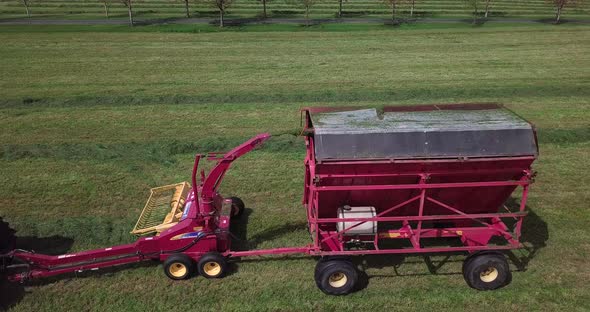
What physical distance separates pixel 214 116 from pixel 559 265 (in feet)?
37.8

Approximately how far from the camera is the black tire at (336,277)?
291 inches

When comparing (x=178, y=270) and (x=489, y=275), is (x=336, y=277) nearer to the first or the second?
(x=489, y=275)

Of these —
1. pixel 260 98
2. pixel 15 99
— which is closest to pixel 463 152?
pixel 260 98

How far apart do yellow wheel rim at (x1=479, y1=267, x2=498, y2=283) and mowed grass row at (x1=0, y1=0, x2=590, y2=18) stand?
43.1 m

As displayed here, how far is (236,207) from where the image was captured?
9672mm

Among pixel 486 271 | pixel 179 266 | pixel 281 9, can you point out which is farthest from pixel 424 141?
pixel 281 9

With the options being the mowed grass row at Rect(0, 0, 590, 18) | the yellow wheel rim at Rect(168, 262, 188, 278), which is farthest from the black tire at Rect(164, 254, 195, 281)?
the mowed grass row at Rect(0, 0, 590, 18)

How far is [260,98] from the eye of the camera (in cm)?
1838

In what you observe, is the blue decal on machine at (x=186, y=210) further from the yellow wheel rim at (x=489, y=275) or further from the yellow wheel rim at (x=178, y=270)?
the yellow wheel rim at (x=489, y=275)

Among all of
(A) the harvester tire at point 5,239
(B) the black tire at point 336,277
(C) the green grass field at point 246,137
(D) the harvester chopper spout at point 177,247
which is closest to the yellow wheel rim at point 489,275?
(C) the green grass field at point 246,137

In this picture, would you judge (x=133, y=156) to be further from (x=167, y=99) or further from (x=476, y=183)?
(x=476, y=183)

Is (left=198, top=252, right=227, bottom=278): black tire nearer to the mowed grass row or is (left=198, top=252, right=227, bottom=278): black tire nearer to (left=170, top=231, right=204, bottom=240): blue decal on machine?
(left=170, top=231, right=204, bottom=240): blue decal on machine

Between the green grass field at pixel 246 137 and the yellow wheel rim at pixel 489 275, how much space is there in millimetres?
332

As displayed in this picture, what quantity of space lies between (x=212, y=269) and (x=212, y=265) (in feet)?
0.26
